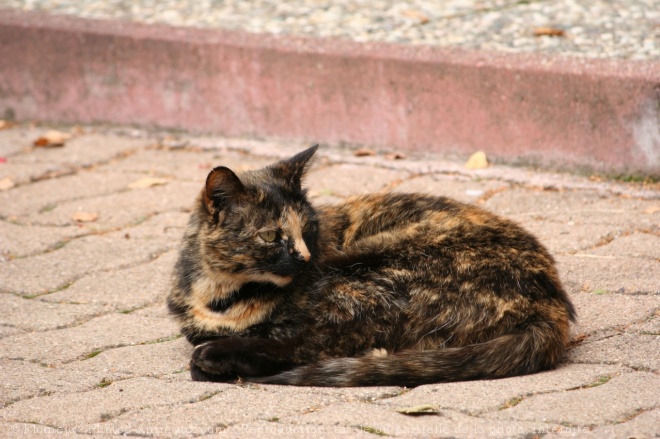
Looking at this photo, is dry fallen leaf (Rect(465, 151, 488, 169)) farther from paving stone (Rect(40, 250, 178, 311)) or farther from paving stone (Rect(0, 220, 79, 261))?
paving stone (Rect(0, 220, 79, 261))

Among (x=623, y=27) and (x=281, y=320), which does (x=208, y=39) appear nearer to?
(x=623, y=27)

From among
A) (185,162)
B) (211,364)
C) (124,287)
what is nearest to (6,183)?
(185,162)

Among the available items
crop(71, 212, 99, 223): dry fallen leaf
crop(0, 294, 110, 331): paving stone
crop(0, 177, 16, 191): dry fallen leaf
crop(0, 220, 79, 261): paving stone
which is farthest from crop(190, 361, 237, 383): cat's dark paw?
crop(0, 177, 16, 191): dry fallen leaf

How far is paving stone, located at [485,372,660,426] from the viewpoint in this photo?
2.65 meters

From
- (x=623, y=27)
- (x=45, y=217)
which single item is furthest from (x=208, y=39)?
(x=623, y=27)

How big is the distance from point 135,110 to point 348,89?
1.71m

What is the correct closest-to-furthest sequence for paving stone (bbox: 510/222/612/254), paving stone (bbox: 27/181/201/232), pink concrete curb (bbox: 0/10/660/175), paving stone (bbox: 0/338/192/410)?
paving stone (bbox: 0/338/192/410)
paving stone (bbox: 510/222/612/254)
pink concrete curb (bbox: 0/10/660/175)
paving stone (bbox: 27/181/201/232)

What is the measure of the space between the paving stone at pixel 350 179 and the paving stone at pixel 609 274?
137 centimetres

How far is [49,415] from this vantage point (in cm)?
289

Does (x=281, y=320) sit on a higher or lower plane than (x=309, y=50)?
lower

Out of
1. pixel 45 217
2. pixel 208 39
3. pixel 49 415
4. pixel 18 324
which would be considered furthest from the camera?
pixel 208 39

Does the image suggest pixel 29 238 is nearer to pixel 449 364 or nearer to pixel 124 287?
pixel 124 287

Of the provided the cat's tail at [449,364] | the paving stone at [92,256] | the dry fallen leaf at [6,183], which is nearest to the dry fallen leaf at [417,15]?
the paving stone at [92,256]

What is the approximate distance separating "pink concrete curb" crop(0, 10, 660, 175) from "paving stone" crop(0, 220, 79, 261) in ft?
5.07
